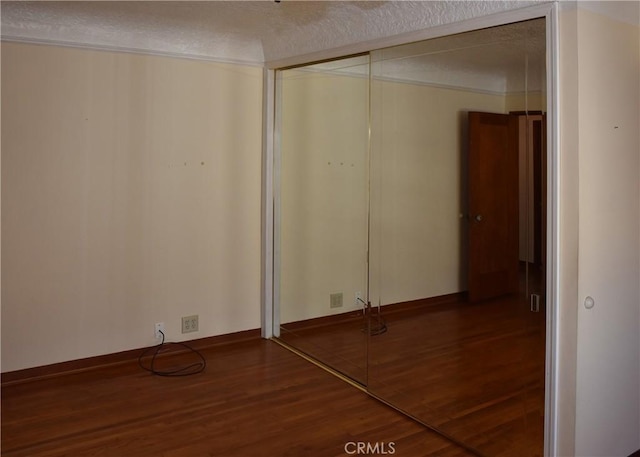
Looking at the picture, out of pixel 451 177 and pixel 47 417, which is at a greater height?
pixel 451 177

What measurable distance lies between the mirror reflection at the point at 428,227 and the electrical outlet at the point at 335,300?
15 millimetres

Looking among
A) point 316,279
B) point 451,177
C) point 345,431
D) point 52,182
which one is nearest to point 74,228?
point 52,182

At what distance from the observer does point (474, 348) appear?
2.74m

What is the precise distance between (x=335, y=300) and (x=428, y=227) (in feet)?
3.56

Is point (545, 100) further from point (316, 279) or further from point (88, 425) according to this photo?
point (88, 425)

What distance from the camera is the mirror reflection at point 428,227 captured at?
2352 millimetres

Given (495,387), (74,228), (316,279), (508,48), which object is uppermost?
(508,48)

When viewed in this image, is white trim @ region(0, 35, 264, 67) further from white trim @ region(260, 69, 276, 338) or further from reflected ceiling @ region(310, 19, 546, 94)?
reflected ceiling @ region(310, 19, 546, 94)

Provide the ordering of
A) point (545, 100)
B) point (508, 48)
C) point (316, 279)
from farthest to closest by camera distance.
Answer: point (316, 279), point (508, 48), point (545, 100)

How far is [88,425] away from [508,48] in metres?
2.78

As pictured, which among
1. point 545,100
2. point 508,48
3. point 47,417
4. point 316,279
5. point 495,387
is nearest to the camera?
A: point 545,100

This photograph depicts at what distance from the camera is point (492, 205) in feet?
8.55

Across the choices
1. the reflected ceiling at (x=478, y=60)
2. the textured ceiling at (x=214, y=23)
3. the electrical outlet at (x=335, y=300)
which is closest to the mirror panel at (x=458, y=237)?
the reflected ceiling at (x=478, y=60)

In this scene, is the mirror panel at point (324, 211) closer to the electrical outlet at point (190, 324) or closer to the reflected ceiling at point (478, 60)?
the reflected ceiling at point (478, 60)
